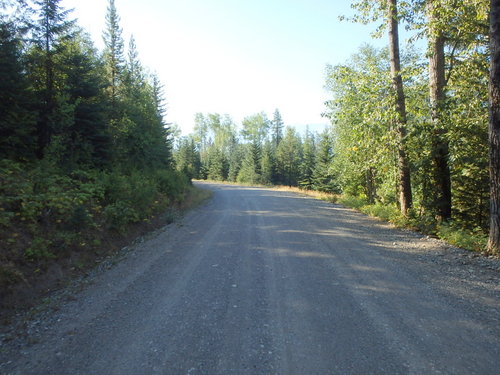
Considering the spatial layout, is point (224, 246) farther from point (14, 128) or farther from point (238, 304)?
point (14, 128)

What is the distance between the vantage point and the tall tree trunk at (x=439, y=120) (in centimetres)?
856

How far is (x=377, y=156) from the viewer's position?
34.9 feet

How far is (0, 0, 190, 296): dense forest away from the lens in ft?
18.8

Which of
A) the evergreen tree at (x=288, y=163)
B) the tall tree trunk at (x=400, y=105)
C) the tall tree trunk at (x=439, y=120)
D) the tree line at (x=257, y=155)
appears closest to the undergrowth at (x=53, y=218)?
the tall tree trunk at (x=400, y=105)

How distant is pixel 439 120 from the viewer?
8398mm

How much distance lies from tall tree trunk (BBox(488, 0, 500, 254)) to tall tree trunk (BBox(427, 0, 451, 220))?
2217 mm

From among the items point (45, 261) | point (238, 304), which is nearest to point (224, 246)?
point (238, 304)

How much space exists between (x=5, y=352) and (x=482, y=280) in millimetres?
6603

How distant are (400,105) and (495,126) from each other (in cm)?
393

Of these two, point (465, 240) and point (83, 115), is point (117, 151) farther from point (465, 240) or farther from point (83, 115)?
point (465, 240)

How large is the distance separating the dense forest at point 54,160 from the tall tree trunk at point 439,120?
9416 mm

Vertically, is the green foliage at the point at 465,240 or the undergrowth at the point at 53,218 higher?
the undergrowth at the point at 53,218

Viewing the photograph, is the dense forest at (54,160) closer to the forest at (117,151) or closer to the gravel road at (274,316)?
the forest at (117,151)

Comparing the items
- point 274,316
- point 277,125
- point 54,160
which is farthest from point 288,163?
point 274,316
